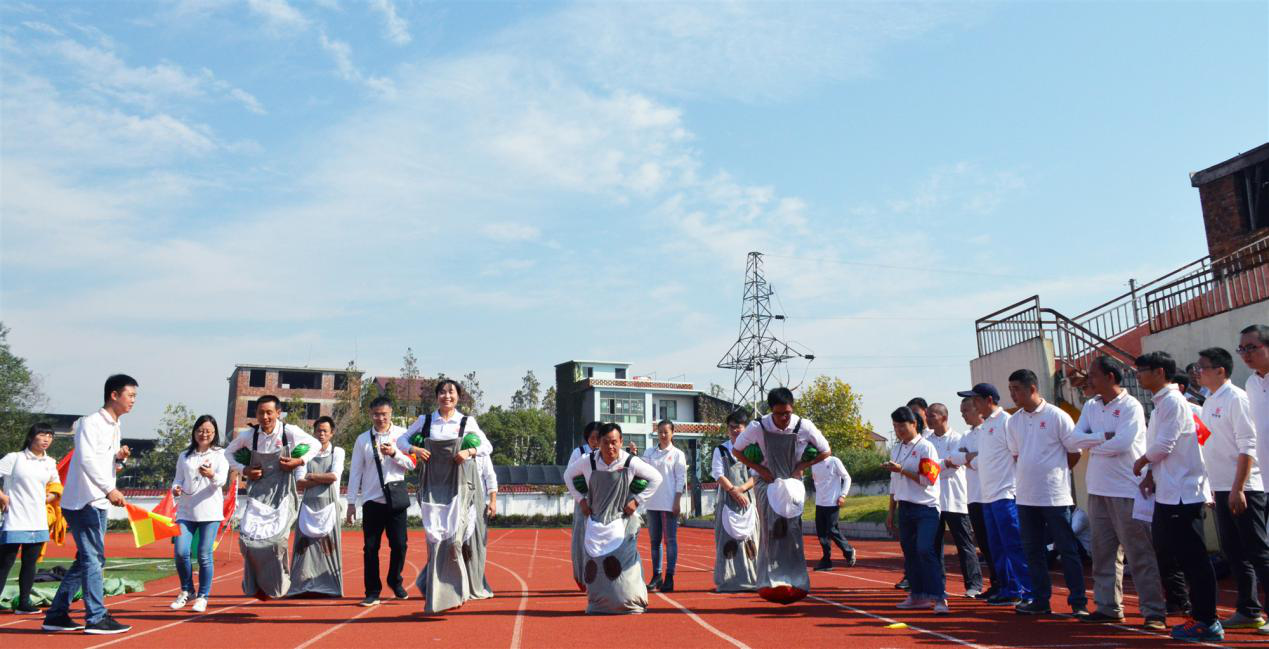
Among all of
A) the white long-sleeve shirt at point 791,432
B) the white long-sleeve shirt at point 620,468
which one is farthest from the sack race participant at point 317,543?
the white long-sleeve shirt at point 791,432

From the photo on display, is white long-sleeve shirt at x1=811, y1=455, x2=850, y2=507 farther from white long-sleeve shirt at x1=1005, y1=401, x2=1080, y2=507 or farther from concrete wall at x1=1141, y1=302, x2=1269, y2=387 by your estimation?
concrete wall at x1=1141, y1=302, x2=1269, y2=387

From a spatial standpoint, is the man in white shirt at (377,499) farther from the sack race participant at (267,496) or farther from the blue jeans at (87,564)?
the blue jeans at (87,564)

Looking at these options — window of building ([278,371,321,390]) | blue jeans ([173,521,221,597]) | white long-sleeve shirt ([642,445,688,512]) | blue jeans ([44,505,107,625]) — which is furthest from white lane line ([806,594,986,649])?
window of building ([278,371,321,390])

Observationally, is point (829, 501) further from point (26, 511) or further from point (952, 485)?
point (26, 511)

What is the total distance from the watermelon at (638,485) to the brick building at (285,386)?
66.6 m

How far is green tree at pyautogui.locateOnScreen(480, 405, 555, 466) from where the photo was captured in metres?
70.6

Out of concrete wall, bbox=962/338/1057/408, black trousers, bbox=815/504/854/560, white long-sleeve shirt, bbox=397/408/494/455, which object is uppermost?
concrete wall, bbox=962/338/1057/408

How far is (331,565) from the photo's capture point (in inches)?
357

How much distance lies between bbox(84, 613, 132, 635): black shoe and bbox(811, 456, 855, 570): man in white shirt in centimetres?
800

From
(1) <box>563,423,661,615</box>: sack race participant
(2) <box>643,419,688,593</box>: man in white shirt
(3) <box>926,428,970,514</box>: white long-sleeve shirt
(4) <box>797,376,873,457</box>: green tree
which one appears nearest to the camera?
(1) <box>563,423,661,615</box>: sack race participant

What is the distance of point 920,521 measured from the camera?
25.9 feet

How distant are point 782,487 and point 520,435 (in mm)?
64735

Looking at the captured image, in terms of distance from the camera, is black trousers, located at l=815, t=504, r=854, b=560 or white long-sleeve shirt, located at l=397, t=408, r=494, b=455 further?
black trousers, located at l=815, t=504, r=854, b=560

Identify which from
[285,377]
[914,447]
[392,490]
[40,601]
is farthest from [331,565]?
[285,377]
